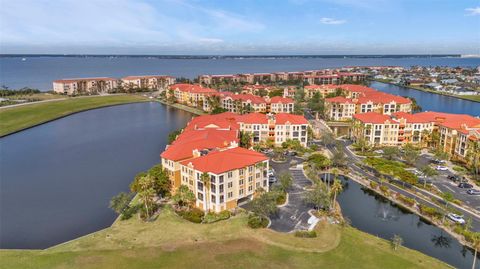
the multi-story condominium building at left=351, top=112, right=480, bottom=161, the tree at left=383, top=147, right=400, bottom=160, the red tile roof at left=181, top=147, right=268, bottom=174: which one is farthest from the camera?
the multi-story condominium building at left=351, top=112, right=480, bottom=161

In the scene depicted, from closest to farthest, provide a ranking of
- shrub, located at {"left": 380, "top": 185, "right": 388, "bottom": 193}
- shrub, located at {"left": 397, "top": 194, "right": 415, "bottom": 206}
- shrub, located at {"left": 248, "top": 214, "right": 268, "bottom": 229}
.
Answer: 1. shrub, located at {"left": 248, "top": 214, "right": 268, "bottom": 229}
2. shrub, located at {"left": 397, "top": 194, "right": 415, "bottom": 206}
3. shrub, located at {"left": 380, "top": 185, "right": 388, "bottom": 193}

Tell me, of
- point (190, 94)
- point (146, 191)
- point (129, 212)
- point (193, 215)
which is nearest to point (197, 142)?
point (146, 191)

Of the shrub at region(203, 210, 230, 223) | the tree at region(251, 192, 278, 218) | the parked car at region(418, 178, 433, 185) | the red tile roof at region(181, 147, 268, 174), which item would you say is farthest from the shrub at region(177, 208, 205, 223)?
the parked car at region(418, 178, 433, 185)

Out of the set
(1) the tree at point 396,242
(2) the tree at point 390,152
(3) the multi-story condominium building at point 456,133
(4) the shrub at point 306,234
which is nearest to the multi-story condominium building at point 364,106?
(3) the multi-story condominium building at point 456,133

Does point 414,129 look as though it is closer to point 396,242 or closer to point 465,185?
point 465,185

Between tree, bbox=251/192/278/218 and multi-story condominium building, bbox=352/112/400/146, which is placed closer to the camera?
tree, bbox=251/192/278/218

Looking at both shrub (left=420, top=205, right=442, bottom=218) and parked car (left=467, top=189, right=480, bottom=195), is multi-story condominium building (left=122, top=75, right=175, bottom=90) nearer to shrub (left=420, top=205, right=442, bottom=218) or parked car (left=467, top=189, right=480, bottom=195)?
shrub (left=420, top=205, right=442, bottom=218)

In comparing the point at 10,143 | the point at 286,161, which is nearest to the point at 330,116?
the point at 286,161
